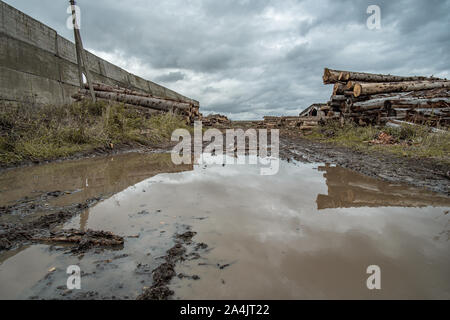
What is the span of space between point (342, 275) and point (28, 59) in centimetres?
957

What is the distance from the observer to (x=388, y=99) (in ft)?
23.0

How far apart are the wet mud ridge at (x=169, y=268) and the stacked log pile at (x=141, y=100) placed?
322 inches

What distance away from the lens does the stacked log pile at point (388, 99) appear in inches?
248

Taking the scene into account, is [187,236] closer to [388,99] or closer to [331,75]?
[388,99]

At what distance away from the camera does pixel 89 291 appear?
36.8 inches

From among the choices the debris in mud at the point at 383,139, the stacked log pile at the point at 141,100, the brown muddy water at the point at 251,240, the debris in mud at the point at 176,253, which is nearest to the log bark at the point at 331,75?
the debris in mud at the point at 383,139

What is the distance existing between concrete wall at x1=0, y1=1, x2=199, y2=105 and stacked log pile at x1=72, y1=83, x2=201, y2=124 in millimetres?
957

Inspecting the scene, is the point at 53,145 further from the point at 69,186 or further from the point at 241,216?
the point at 241,216

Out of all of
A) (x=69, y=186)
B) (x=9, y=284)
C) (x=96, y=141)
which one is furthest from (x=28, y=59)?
(x=9, y=284)

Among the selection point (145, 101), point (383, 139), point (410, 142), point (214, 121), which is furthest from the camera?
point (214, 121)

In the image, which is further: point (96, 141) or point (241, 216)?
point (96, 141)

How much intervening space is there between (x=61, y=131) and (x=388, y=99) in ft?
28.6

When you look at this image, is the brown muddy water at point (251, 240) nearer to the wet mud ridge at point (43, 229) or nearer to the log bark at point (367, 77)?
the wet mud ridge at point (43, 229)

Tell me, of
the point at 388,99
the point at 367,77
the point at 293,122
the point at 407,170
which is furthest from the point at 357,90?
the point at 293,122
